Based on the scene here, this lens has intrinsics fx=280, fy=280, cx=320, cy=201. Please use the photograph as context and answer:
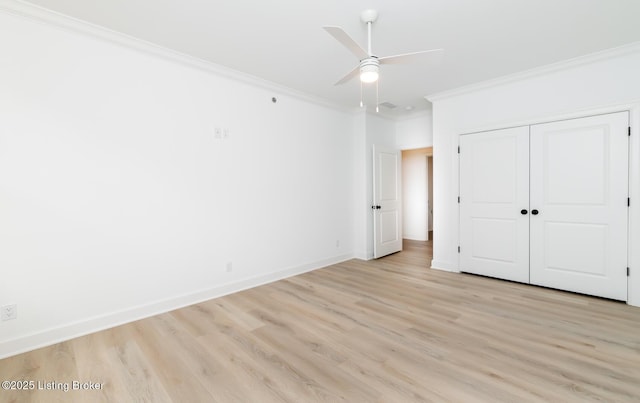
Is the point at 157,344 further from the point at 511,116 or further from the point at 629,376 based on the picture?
the point at 511,116

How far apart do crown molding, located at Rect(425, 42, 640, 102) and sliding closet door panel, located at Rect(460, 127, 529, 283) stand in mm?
680

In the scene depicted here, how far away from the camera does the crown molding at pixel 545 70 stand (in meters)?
3.14

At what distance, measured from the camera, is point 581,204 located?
3.50 m

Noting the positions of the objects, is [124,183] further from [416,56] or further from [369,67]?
[416,56]

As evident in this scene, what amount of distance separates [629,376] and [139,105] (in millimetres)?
4776

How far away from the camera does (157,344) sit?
2455 mm

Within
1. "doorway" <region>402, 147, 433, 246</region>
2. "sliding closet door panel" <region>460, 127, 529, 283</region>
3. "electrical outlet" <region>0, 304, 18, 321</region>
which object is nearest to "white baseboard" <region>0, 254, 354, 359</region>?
"electrical outlet" <region>0, 304, 18, 321</region>

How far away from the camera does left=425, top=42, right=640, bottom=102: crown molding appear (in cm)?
314

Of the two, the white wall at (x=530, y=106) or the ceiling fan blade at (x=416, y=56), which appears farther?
the white wall at (x=530, y=106)

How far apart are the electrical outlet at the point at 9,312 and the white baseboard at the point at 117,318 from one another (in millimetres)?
192

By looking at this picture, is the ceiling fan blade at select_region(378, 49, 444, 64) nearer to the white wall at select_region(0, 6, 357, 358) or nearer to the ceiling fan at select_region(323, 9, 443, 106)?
the ceiling fan at select_region(323, 9, 443, 106)

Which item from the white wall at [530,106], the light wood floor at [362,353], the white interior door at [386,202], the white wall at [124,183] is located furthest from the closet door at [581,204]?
the white wall at [124,183]

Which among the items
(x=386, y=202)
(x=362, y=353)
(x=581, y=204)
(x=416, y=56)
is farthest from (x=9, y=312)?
(x=581, y=204)

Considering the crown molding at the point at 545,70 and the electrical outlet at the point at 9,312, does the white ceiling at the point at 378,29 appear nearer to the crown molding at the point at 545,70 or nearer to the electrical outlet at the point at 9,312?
the crown molding at the point at 545,70
